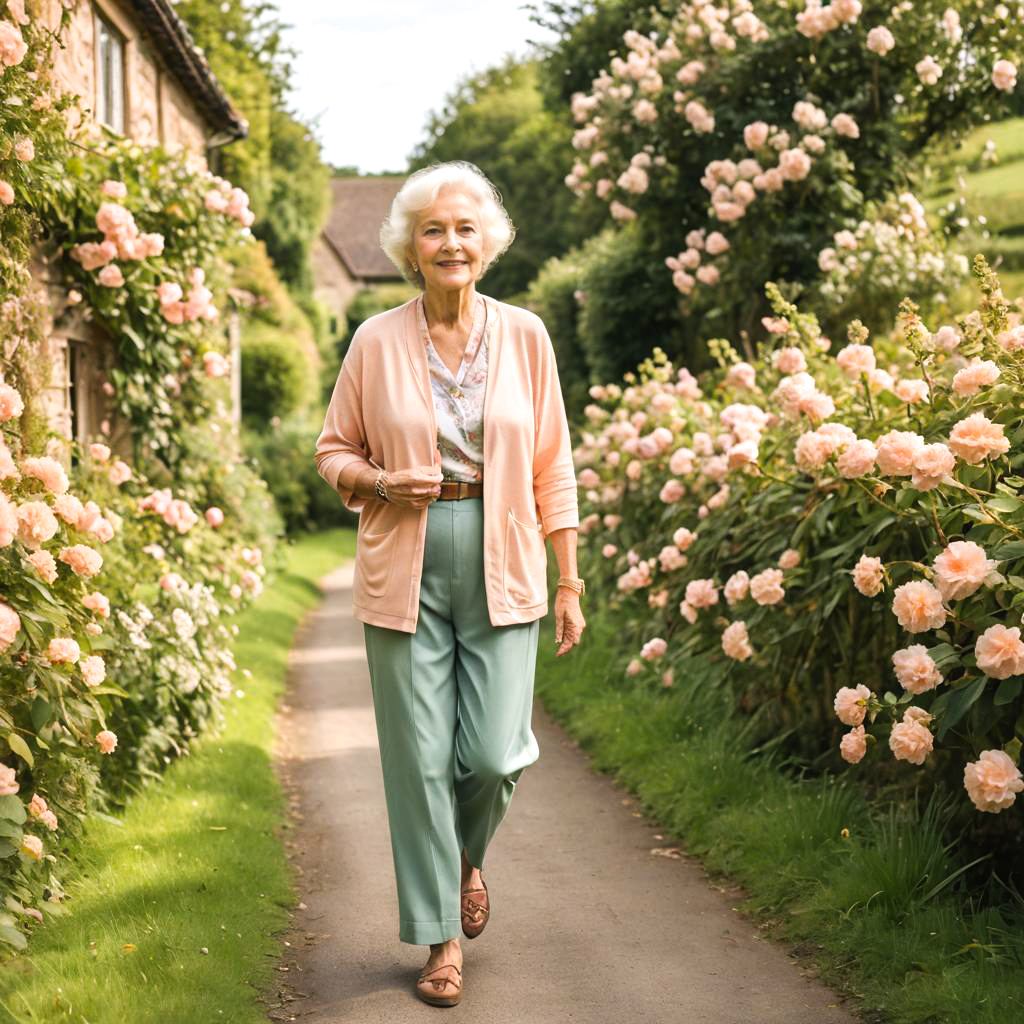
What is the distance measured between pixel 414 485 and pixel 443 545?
0.78 ft

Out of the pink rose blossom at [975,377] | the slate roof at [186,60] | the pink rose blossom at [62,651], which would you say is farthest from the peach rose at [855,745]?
the slate roof at [186,60]

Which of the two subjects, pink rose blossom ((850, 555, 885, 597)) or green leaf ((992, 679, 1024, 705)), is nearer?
green leaf ((992, 679, 1024, 705))

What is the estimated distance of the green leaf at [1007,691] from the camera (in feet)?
12.3

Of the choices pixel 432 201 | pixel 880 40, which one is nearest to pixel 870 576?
pixel 432 201

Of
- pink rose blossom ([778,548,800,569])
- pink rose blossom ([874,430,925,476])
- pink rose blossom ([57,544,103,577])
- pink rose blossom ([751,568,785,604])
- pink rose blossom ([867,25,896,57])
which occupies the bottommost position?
pink rose blossom ([751,568,785,604])

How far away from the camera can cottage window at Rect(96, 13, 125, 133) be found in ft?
36.6

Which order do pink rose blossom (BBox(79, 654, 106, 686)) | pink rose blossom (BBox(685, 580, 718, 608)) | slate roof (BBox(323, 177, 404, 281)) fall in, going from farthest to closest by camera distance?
slate roof (BBox(323, 177, 404, 281)), pink rose blossom (BBox(685, 580, 718, 608)), pink rose blossom (BBox(79, 654, 106, 686))

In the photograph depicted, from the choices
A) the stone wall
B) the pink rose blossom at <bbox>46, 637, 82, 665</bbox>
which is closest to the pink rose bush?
the pink rose blossom at <bbox>46, 637, 82, 665</bbox>

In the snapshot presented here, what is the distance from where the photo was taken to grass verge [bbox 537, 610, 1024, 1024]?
386cm

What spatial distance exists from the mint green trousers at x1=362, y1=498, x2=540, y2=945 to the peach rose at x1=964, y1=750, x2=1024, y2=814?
4.40ft

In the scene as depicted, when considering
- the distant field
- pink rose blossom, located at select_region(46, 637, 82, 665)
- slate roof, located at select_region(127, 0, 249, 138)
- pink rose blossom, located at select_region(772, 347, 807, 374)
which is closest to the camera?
pink rose blossom, located at select_region(46, 637, 82, 665)

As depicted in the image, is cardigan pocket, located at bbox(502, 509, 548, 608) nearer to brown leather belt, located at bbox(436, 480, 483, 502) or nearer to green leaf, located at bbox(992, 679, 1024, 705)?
brown leather belt, located at bbox(436, 480, 483, 502)

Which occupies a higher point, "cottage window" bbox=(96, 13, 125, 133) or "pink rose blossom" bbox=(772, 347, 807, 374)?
"cottage window" bbox=(96, 13, 125, 133)

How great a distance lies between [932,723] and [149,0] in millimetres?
9915
